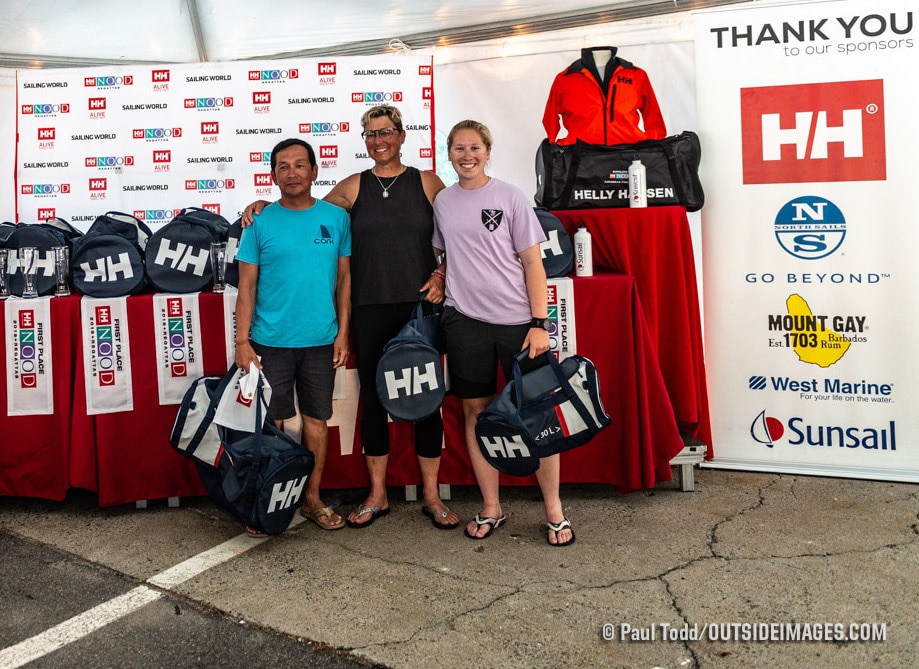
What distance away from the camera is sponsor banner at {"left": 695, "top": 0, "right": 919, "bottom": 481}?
3.35 meters

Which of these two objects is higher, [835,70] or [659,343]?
[835,70]

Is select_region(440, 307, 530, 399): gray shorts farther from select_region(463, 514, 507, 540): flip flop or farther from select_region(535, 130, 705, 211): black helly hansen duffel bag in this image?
select_region(535, 130, 705, 211): black helly hansen duffel bag

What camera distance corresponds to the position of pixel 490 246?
267cm

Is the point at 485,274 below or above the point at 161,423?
above

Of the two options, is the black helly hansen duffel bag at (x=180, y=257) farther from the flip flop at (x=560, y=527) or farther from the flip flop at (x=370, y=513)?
the flip flop at (x=560, y=527)

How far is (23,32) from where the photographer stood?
16.5 feet

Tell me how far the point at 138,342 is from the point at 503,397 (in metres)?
1.47

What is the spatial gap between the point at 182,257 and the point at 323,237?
750 mm

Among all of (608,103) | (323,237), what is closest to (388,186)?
(323,237)

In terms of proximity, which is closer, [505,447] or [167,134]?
[505,447]

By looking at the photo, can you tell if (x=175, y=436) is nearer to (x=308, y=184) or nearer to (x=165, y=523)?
(x=165, y=523)

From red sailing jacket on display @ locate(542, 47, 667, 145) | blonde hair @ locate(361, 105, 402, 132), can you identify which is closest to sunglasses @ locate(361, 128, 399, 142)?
blonde hair @ locate(361, 105, 402, 132)

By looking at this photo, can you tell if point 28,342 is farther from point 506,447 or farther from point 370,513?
point 506,447

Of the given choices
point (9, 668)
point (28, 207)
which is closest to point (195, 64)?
point (28, 207)
